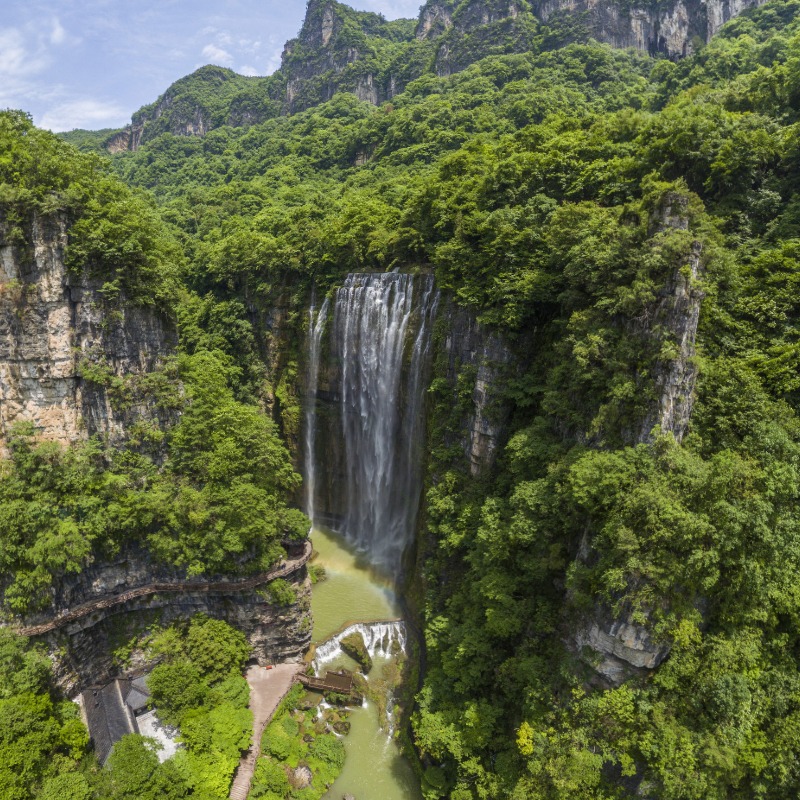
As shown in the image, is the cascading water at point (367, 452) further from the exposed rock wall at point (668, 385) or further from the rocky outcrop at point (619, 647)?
the exposed rock wall at point (668, 385)

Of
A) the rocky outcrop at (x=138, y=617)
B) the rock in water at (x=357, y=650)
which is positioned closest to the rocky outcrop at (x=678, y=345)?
the rock in water at (x=357, y=650)

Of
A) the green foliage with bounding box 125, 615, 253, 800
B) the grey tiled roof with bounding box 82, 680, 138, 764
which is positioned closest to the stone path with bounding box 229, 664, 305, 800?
the green foliage with bounding box 125, 615, 253, 800

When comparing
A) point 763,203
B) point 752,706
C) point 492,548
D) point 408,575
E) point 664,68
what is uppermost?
point 664,68

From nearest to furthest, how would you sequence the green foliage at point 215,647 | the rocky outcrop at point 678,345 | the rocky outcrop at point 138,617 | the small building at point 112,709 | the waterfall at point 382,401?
the rocky outcrop at point 678,345 < the small building at point 112,709 < the rocky outcrop at point 138,617 < the green foliage at point 215,647 < the waterfall at point 382,401

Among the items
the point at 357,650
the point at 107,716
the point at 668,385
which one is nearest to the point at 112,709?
the point at 107,716

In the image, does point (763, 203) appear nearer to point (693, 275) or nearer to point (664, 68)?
point (693, 275)

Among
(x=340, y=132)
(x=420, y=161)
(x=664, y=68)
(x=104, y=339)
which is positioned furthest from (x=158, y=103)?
(x=104, y=339)

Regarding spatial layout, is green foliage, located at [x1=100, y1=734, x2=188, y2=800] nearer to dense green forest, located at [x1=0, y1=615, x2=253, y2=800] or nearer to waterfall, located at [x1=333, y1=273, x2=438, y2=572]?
dense green forest, located at [x1=0, y1=615, x2=253, y2=800]
